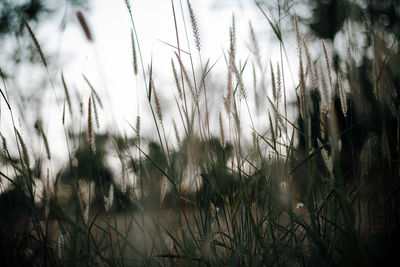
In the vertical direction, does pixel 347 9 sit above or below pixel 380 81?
above

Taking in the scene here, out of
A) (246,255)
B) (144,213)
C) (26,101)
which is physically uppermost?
(26,101)

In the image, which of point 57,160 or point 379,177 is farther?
point 57,160

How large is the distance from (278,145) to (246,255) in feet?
1.06

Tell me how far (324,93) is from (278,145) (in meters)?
0.24

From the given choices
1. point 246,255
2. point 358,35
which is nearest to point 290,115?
point 358,35

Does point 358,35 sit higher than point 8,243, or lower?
higher

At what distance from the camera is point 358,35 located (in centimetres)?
78

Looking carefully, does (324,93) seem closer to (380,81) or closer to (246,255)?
(380,81)

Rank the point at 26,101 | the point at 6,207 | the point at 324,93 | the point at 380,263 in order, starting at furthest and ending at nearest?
the point at 26,101
the point at 6,207
the point at 324,93
the point at 380,263

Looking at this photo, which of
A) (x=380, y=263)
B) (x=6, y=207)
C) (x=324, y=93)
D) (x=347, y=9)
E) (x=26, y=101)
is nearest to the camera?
(x=380, y=263)

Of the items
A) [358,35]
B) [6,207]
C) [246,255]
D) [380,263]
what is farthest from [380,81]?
[6,207]

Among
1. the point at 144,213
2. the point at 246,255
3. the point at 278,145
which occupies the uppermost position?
the point at 278,145

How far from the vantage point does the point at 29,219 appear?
2.71 ft

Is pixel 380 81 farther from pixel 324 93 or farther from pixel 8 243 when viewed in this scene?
pixel 8 243
